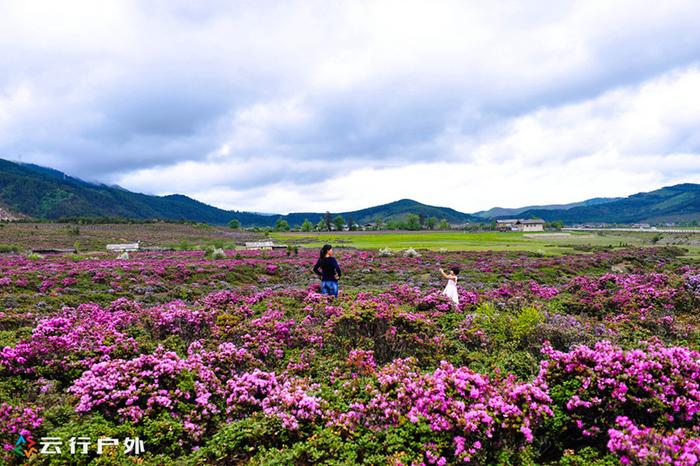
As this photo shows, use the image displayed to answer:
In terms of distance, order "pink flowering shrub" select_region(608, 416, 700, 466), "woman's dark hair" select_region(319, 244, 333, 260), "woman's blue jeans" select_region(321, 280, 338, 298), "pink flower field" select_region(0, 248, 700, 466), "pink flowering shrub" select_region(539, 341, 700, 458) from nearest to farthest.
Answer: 1. "pink flowering shrub" select_region(608, 416, 700, 466)
2. "pink flower field" select_region(0, 248, 700, 466)
3. "pink flowering shrub" select_region(539, 341, 700, 458)
4. "woman's dark hair" select_region(319, 244, 333, 260)
5. "woman's blue jeans" select_region(321, 280, 338, 298)

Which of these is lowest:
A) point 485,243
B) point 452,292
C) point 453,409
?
point 485,243

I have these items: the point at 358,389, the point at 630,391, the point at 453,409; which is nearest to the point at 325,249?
the point at 358,389

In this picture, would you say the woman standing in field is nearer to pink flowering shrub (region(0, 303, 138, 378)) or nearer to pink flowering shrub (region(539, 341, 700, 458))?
pink flowering shrub (region(0, 303, 138, 378))

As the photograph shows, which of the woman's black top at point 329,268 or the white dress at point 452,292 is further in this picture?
the white dress at point 452,292

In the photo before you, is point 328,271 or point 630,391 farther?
point 328,271

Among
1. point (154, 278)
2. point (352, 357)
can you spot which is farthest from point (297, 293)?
point (154, 278)

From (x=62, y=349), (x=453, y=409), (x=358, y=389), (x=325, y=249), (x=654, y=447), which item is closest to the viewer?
(x=654, y=447)

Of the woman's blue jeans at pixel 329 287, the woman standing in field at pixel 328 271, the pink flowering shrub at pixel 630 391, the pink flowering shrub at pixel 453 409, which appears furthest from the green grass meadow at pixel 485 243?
the pink flowering shrub at pixel 453 409

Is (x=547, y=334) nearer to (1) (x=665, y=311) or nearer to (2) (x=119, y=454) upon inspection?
(1) (x=665, y=311)

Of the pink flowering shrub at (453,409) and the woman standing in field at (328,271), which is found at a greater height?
the woman standing in field at (328,271)

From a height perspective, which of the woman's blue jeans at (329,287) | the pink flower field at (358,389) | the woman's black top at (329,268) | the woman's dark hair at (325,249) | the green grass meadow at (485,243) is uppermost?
the woman's dark hair at (325,249)

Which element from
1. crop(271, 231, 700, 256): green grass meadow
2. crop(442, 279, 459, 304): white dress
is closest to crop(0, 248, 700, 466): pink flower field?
crop(442, 279, 459, 304): white dress

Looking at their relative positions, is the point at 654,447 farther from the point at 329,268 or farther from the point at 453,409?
the point at 329,268

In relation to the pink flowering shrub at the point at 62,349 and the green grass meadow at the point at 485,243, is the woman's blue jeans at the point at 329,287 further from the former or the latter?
the green grass meadow at the point at 485,243
